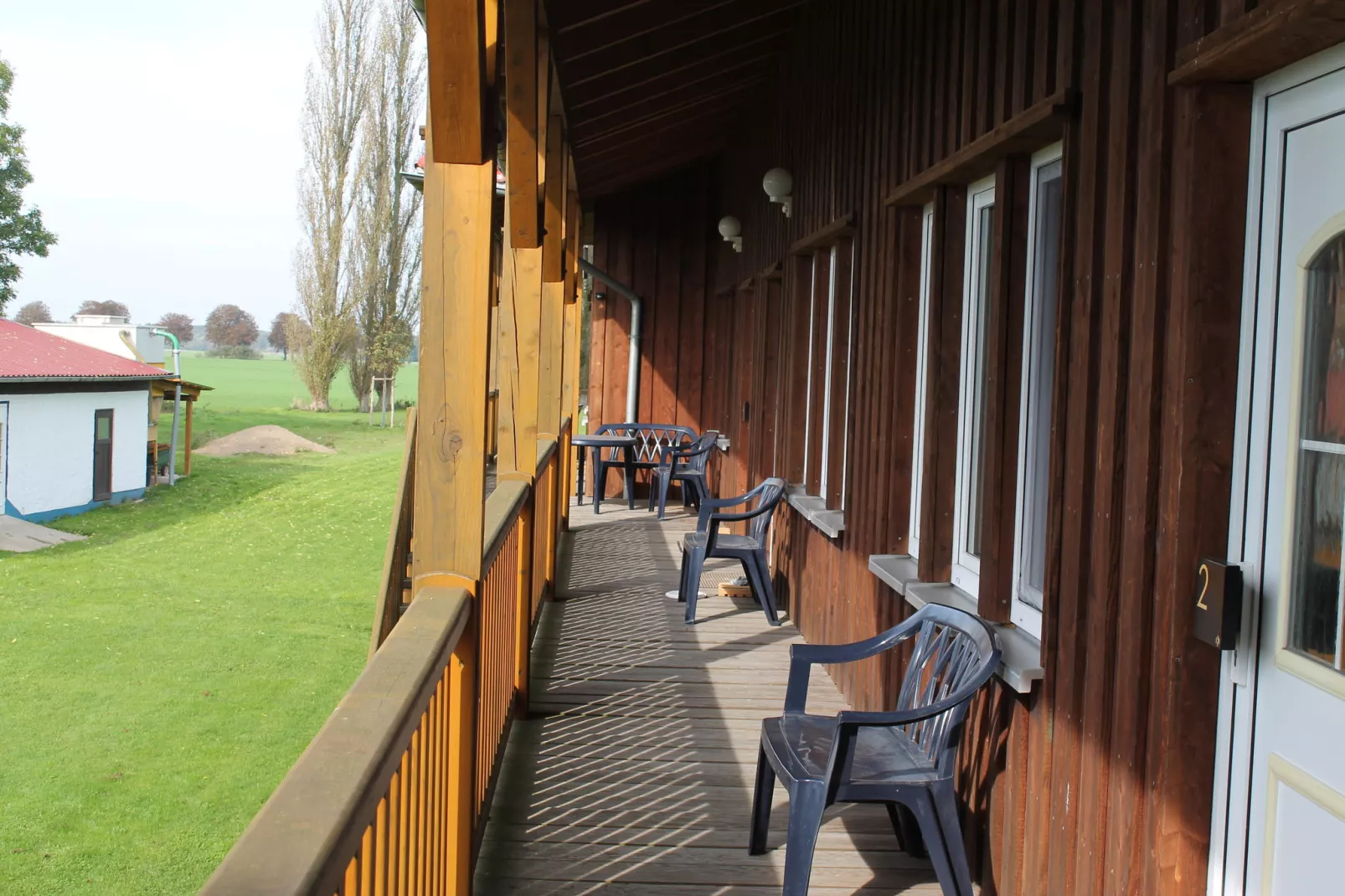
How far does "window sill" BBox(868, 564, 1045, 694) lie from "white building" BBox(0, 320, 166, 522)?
90.9 feet

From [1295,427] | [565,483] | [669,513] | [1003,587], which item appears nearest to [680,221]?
[669,513]

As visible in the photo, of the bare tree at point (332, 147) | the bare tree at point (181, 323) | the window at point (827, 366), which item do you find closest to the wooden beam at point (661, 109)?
the window at point (827, 366)

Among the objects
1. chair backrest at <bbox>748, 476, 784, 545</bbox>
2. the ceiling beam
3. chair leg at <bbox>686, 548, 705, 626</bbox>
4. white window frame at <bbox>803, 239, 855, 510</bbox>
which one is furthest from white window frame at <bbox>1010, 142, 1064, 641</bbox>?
the ceiling beam

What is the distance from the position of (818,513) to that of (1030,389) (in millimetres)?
2343

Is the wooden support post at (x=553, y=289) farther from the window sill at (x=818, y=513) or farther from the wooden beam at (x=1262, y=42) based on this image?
the wooden beam at (x=1262, y=42)

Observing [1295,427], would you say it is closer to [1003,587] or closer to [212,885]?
[1003,587]

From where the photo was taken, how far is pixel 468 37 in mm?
2146

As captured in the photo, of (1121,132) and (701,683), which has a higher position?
(1121,132)

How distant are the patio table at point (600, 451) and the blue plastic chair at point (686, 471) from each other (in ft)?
0.68

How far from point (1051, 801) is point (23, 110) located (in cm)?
8167

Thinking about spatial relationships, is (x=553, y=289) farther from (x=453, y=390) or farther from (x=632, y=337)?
(x=453, y=390)

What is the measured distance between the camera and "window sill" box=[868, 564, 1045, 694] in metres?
2.43

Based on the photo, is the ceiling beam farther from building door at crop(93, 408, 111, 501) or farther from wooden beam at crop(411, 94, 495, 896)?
building door at crop(93, 408, 111, 501)

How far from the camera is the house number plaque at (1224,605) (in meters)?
1.74
